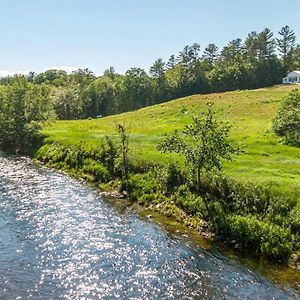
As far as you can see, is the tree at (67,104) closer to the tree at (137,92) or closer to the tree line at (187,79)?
the tree line at (187,79)

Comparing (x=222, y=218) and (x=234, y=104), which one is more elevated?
(x=234, y=104)

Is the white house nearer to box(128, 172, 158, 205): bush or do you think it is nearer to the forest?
the forest

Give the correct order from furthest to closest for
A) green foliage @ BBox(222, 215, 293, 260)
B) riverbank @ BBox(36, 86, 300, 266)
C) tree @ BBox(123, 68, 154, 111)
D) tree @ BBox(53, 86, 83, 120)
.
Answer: tree @ BBox(123, 68, 154, 111) → tree @ BBox(53, 86, 83, 120) → riverbank @ BBox(36, 86, 300, 266) → green foliage @ BBox(222, 215, 293, 260)

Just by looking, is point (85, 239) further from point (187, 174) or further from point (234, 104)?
point (234, 104)

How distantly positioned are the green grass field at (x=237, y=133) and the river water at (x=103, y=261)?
37.6 feet

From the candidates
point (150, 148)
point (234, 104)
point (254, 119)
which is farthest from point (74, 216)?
point (234, 104)

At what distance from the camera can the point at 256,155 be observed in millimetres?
53844

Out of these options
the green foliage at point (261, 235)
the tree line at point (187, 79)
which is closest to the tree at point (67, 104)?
Answer: the tree line at point (187, 79)

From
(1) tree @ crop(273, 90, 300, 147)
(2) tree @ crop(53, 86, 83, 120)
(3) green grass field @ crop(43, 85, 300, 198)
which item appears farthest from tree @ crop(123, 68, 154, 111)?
(1) tree @ crop(273, 90, 300, 147)

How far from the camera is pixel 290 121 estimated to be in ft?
206

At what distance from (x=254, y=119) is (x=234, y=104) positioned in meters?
19.0

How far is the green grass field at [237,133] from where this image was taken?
44375 millimetres

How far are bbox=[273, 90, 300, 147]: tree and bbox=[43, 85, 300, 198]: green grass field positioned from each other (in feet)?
5.76

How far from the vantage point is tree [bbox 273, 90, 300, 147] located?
6181 cm
